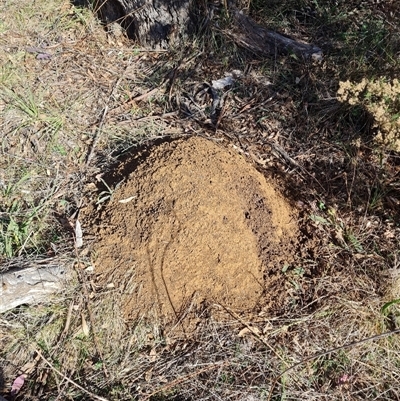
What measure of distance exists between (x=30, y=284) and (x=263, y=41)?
2.48 metres

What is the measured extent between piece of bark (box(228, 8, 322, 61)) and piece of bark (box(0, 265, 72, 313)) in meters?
2.23

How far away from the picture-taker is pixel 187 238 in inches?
95.1

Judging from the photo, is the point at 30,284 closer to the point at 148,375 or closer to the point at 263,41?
the point at 148,375

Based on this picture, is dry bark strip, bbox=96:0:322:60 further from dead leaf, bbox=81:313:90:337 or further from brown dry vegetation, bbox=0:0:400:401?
dead leaf, bbox=81:313:90:337

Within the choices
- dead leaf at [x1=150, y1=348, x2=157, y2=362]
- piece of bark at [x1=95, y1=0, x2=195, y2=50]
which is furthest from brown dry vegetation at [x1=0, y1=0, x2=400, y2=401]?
piece of bark at [x1=95, y1=0, x2=195, y2=50]

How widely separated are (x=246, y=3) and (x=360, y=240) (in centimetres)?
223

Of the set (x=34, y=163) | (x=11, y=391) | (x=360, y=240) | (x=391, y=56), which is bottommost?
(x=360, y=240)

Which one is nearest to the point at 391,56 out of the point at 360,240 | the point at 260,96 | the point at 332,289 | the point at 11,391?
the point at 260,96

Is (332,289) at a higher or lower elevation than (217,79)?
lower

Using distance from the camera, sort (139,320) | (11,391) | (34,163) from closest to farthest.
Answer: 1. (11,391)
2. (139,320)
3. (34,163)

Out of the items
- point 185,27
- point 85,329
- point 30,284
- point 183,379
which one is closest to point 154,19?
point 185,27

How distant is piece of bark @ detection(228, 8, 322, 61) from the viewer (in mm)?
3586

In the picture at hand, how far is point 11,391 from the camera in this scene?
213cm

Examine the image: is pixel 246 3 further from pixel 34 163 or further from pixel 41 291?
pixel 41 291
